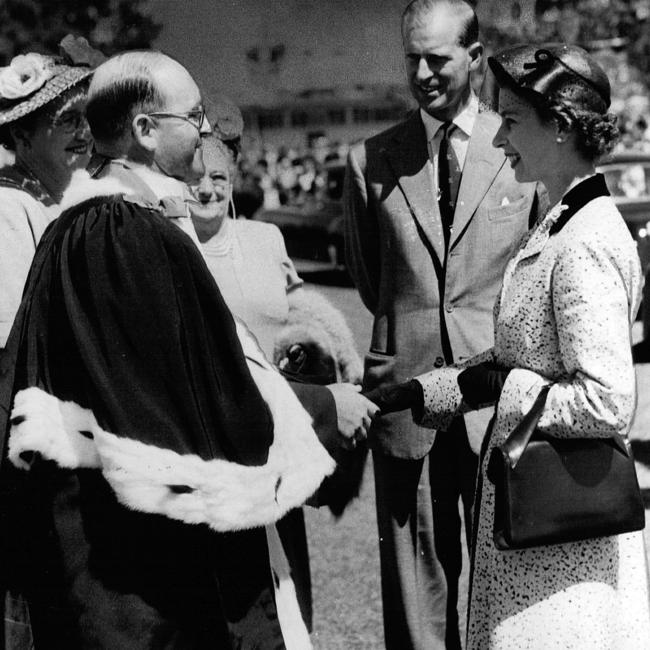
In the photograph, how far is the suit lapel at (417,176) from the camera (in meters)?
3.79

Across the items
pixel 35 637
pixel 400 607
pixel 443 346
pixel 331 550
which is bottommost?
pixel 331 550

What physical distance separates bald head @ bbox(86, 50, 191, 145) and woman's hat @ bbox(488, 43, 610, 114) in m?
0.83

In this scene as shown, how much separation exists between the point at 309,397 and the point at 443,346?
93cm

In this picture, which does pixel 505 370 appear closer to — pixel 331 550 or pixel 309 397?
pixel 309 397

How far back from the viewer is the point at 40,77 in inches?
144

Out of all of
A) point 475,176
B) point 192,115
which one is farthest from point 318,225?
point 192,115

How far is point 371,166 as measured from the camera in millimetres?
3973

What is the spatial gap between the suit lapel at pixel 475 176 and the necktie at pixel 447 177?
51mm

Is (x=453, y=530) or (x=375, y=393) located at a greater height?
(x=375, y=393)

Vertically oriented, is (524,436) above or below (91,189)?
below

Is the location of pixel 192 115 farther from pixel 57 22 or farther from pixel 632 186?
pixel 57 22

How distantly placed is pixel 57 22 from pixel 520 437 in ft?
39.4

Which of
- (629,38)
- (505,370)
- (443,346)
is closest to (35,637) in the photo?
(505,370)

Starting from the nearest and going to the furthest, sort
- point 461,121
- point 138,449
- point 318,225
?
1. point 138,449
2. point 461,121
3. point 318,225
